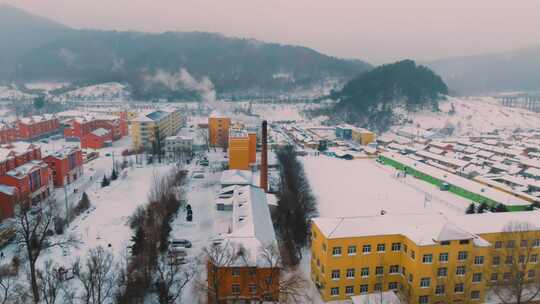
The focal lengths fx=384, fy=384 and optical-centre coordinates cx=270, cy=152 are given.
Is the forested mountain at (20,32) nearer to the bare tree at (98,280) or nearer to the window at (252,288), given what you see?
the bare tree at (98,280)

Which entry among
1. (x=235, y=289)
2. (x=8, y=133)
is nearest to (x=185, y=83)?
(x=8, y=133)

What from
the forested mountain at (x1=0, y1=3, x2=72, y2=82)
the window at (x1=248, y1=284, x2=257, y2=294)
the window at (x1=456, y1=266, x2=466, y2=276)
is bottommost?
the window at (x1=248, y1=284, x2=257, y2=294)

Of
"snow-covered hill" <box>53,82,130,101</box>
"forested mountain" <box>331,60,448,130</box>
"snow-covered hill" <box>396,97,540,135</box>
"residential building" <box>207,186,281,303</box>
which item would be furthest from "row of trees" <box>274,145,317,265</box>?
"snow-covered hill" <box>53,82,130,101</box>

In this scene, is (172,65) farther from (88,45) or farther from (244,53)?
(88,45)

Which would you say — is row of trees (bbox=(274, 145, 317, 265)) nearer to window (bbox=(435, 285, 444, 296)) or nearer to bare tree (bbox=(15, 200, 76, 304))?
window (bbox=(435, 285, 444, 296))

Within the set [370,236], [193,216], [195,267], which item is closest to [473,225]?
[370,236]

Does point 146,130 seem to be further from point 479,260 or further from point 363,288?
point 479,260
